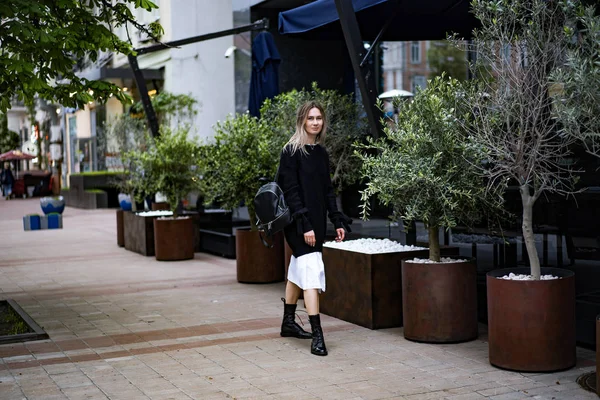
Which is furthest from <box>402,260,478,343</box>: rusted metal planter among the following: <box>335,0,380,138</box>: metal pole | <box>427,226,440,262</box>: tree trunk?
<box>335,0,380,138</box>: metal pole

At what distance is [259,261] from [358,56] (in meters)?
3.18

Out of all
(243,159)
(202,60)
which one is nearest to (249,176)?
(243,159)

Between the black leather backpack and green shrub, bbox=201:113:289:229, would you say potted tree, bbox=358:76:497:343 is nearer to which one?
the black leather backpack

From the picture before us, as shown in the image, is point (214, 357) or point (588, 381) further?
point (214, 357)

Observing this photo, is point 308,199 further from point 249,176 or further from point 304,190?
point 249,176

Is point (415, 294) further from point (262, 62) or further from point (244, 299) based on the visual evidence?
point (262, 62)

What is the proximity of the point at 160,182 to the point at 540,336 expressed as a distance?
8330 millimetres

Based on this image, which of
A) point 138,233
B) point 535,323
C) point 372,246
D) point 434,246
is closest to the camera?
point 535,323

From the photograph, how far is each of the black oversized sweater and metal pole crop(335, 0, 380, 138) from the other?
1471 millimetres

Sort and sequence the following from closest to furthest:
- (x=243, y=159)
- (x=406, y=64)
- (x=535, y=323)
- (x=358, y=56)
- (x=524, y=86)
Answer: (x=535, y=323) < (x=524, y=86) < (x=358, y=56) < (x=243, y=159) < (x=406, y=64)

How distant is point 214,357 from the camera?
21.5ft

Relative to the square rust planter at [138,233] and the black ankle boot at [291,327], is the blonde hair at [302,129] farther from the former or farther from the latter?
the square rust planter at [138,233]

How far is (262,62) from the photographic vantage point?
41.5 feet

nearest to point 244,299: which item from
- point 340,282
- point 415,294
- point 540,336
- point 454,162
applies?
point 340,282
